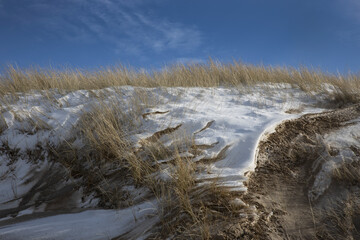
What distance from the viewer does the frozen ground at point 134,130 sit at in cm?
254

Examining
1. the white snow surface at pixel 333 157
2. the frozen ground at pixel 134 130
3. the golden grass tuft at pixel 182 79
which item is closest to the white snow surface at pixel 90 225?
the frozen ground at pixel 134 130

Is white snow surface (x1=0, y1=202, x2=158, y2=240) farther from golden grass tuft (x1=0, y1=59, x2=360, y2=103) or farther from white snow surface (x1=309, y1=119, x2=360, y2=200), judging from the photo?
golden grass tuft (x1=0, y1=59, x2=360, y2=103)

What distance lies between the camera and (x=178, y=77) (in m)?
6.20

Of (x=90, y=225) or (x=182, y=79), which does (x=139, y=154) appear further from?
(x=182, y=79)

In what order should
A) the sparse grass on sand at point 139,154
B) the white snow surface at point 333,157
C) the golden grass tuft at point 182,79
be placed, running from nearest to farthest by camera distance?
the sparse grass on sand at point 139,154, the white snow surface at point 333,157, the golden grass tuft at point 182,79

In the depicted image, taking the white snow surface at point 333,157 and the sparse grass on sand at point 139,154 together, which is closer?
the sparse grass on sand at point 139,154

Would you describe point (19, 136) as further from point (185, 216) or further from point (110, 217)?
point (185, 216)

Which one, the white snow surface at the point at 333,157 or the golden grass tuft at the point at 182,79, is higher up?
the golden grass tuft at the point at 182,79

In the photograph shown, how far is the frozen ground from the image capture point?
8.33 feet

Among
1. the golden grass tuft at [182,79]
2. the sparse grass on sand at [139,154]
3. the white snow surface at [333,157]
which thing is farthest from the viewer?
the golden grass tuft at [182,79]

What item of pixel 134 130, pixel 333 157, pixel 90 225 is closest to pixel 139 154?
pixel 134 130

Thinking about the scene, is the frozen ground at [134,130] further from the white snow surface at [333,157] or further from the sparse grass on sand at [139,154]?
the white snow surface at [333,157]

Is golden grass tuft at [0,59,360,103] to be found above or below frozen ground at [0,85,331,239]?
above

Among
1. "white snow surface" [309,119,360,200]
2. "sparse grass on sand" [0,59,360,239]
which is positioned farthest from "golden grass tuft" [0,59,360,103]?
"white snow surface" [309,119,360,200]
